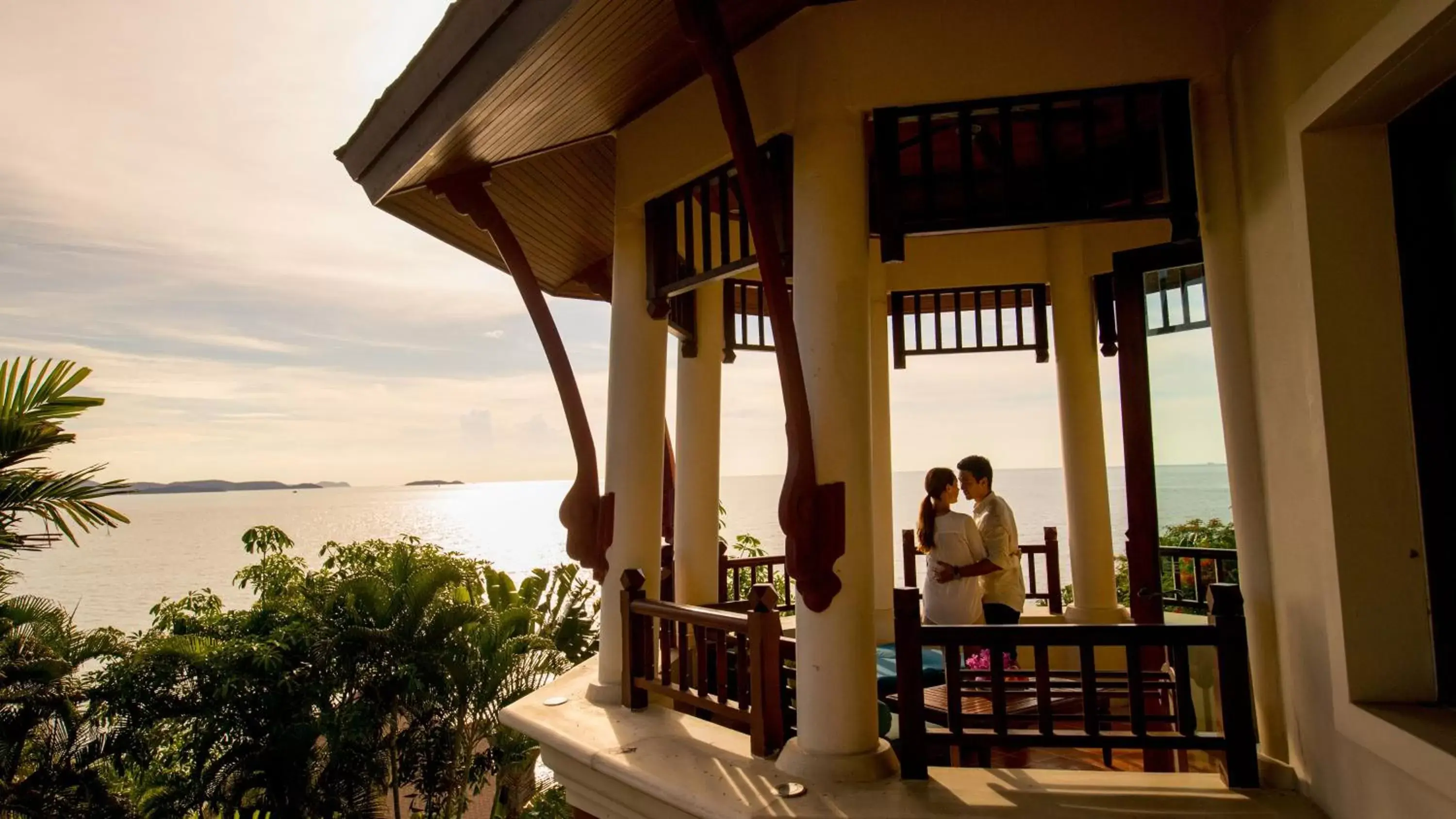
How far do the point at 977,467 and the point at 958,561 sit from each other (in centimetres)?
66

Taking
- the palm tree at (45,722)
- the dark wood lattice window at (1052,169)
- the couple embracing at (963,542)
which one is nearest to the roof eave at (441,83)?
the dark wood lattice window at (1052,169)

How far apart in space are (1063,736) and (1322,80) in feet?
7.13

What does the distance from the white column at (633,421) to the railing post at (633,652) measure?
0.82 feet

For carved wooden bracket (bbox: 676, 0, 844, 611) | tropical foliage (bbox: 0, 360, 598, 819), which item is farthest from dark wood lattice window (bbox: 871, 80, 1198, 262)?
tropical foliage (bbox: 0, 360, 598, 819)

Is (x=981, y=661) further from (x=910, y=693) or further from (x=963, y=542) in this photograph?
(x=910, y=693)

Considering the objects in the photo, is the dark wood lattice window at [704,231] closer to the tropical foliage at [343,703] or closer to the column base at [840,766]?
the column base at [840,766]

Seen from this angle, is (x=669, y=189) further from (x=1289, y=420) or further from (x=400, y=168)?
(x=1289, y=420)

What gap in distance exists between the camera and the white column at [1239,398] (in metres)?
2.91

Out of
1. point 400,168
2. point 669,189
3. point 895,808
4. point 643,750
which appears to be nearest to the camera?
point 895,808

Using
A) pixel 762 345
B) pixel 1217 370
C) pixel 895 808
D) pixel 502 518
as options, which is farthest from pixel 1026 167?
pixel 502 518

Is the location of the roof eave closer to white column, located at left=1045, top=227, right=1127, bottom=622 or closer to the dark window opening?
the dark window opening

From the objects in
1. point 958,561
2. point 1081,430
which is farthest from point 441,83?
point 1081,430

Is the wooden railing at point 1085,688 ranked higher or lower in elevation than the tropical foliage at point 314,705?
higher

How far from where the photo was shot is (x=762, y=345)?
6.71m
